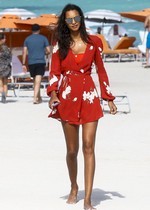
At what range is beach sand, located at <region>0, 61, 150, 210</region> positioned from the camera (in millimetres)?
6859

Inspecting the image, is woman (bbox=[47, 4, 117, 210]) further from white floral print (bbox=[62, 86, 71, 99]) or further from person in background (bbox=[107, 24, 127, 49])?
person in background (bbox=[107, 24, 127, 49])

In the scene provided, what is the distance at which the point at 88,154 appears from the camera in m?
6.45

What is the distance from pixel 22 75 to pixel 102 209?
446 inches

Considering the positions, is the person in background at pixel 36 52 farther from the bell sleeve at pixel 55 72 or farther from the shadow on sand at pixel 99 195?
the bell sleeve at pixel 55 72

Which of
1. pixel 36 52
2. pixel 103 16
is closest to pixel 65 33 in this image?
pixel 36 52

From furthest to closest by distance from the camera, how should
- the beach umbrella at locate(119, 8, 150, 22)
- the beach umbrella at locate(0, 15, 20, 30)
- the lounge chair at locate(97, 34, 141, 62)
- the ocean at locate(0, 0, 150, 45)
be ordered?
the ocean at locate(0, 0, 150, 45) → the beach umbrella at locate(119, 8, 150, 22) → the lounge chair at locate(97, 34, 141, 62) → the beach umbrella at locate(0, 15, 20, 30)

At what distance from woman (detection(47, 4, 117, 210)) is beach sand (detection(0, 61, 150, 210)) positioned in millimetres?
511

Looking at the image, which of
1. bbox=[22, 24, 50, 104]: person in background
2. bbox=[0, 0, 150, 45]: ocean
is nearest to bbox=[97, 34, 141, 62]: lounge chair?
bbox=[22, 24, 50, 104]: person in background

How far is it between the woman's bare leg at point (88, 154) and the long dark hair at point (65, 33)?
57 centimetres

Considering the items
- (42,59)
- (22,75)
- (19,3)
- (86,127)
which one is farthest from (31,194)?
(19,3)

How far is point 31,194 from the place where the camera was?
706 centimetres

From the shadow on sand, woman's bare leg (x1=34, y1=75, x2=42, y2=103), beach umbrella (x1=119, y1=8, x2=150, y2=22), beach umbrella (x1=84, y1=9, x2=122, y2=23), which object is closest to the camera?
the shadow on sand

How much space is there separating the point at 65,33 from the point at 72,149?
885 mm

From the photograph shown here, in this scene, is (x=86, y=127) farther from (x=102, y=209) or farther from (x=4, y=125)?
(x=4, y=125)
